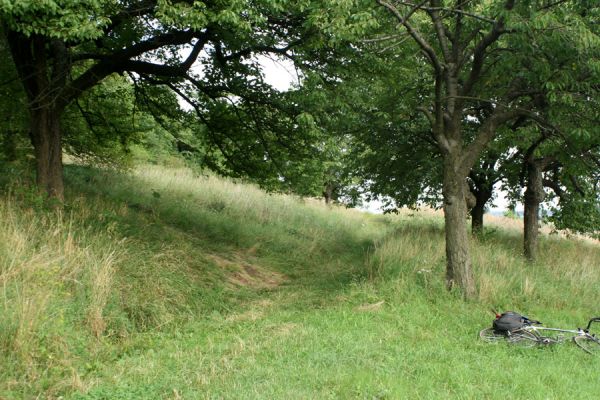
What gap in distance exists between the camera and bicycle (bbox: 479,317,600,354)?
5969 mm

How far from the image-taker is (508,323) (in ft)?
19.9

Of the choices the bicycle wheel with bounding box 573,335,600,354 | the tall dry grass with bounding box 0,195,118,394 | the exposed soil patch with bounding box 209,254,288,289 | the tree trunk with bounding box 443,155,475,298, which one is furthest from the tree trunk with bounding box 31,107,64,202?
the bicycle wheel with bounding box 573,335,600,354

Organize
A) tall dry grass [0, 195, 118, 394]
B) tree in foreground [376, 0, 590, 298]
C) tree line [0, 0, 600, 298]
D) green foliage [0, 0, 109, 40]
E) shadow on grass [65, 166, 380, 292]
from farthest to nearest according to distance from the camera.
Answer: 1. shadow on grass [65, 166, 380, 292]
2. tree in foreground [376, 0, 590, 298]
3. tree line [0, 0, 600, 298]
4. green foliage [0, 0, 109, 40]
5. tall dry grass [0, 195, 118, 394]

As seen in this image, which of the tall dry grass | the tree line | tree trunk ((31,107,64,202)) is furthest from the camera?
tree trunk ((31,107,64,202))

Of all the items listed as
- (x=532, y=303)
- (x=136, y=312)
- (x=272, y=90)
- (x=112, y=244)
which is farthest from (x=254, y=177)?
(x=532, y=303)

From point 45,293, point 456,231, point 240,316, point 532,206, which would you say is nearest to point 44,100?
point 45,293

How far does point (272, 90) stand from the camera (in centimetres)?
986

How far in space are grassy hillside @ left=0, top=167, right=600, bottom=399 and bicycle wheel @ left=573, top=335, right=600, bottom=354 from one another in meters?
0.19

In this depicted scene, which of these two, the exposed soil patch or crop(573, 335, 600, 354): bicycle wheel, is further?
the exposed soil patch

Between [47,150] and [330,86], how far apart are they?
5342mm

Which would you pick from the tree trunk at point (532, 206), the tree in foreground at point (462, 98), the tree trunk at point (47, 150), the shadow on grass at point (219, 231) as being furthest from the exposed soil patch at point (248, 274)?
the tree trunk at point (532, 206)

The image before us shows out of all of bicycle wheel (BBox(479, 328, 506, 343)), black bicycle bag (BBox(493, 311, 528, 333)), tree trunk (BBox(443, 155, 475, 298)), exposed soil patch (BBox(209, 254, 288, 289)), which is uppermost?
tree trunk (BBox(443, 155, 475, 298))

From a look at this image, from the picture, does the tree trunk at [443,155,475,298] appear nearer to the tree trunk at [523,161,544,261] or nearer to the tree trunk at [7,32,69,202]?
the tree trunk at [523,161,544,261]

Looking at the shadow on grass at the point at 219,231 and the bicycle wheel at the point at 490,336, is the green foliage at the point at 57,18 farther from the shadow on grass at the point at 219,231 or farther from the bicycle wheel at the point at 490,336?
the bicycle wheel at the point at 490,336
